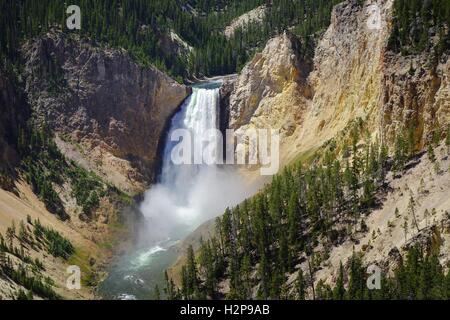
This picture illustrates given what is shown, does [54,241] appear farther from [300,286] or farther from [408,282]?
[408,282]

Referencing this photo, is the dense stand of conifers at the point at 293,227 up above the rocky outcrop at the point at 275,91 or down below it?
below

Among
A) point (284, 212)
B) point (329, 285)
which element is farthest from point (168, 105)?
point (329, 285)

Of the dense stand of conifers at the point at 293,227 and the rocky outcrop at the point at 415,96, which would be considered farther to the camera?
the rocky outcrop at the point at 415,96

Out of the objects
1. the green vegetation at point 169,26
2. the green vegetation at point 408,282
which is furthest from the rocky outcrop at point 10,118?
the green vegetation at point 408,282

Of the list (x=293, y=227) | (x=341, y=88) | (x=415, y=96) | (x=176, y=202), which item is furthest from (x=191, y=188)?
(x=415, y=96)

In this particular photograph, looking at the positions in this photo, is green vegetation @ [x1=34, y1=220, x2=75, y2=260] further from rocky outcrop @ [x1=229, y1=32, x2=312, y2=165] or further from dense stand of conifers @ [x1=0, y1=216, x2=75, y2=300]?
rocky outcrop @ [x1=229, y1=32, x2=312, y2=165]

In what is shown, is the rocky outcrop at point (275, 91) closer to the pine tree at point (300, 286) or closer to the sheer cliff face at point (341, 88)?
the sheer cliff face at point (341, 88)
